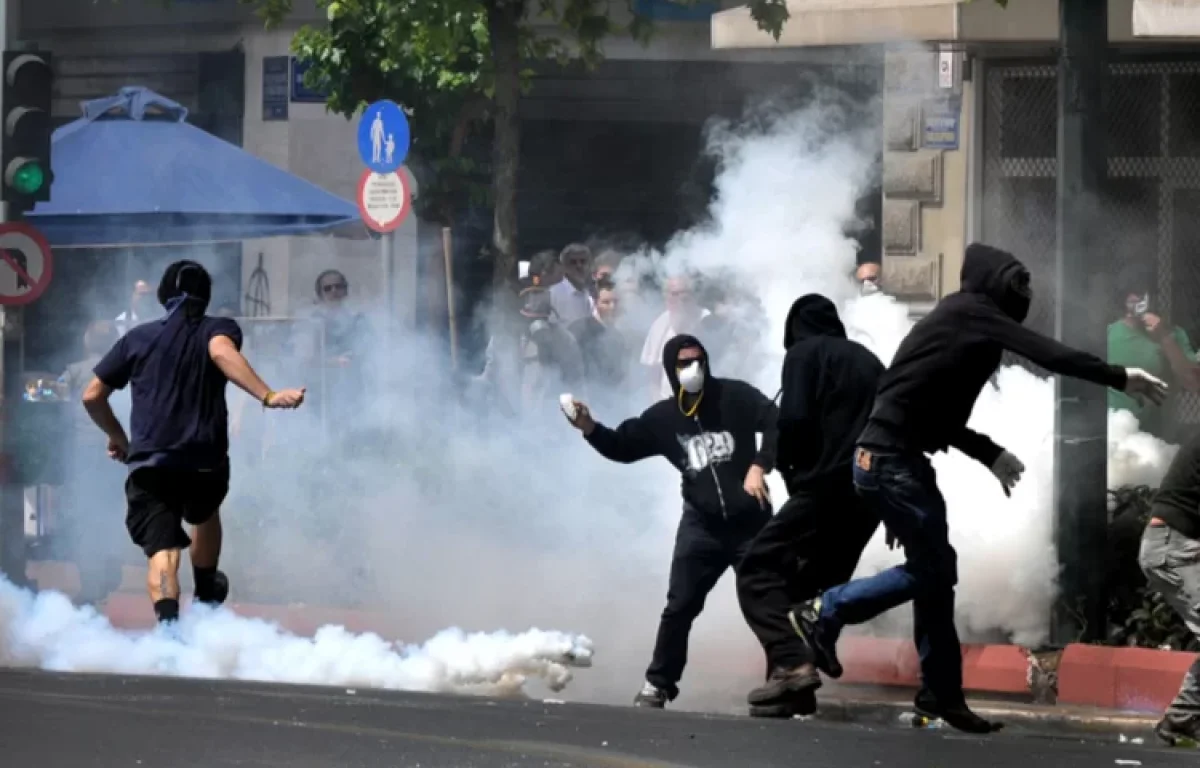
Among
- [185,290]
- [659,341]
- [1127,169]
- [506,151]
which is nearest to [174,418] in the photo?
[185,290]

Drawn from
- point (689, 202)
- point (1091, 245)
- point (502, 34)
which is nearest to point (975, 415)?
Answer: point (1091, 245)

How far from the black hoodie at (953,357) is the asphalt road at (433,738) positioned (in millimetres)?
928

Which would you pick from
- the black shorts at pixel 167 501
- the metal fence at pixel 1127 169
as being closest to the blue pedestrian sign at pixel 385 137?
the metal fence at pixel 1127 169

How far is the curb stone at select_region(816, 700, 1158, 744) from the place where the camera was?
8672mm

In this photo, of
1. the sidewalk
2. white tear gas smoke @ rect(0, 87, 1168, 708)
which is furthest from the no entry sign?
the sidewalk

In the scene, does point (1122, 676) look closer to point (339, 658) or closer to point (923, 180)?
point (339, 658)

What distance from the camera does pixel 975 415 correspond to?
1094 centimetres

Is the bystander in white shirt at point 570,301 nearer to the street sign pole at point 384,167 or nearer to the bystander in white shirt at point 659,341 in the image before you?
the bystander in white shirt at point 659,341

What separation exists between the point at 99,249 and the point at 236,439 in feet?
28.4

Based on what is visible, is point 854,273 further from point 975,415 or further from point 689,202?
point 689,202

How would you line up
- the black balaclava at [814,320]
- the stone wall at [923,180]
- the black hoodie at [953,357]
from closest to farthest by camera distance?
the black hoodie at [953,357] → the black balaclava at [814,320] → the stone wall at [923,180]

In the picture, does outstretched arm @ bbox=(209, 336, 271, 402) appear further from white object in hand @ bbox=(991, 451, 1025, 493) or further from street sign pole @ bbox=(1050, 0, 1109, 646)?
street sign pole @ bbox=(1050, 0, 1109, 646)

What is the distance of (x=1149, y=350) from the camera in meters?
12.9

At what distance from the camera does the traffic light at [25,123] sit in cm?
1307
